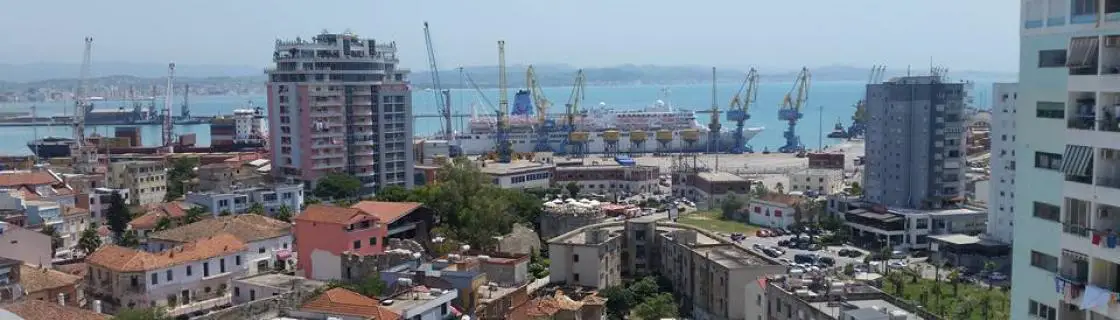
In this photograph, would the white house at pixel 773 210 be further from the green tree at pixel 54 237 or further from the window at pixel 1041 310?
the window at pixel 1041 310

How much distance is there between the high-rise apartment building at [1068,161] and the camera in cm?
561

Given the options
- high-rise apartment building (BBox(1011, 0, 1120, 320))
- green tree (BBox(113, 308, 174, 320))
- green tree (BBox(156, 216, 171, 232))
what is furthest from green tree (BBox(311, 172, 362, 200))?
high-rise apartment building (BBox(1011, 0, 1120, 320))

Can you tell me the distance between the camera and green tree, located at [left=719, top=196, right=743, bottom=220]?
94.4 feet

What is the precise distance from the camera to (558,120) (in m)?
64.2

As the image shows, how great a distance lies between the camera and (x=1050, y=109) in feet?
19.9

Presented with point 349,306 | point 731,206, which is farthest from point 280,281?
point 731,206

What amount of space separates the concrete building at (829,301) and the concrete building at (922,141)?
51.0 ft

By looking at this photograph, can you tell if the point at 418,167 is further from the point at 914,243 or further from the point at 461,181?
the point at 914,243

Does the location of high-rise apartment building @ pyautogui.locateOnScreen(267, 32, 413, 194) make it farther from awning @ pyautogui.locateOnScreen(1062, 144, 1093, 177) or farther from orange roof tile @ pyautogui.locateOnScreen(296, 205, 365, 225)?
awning @ pyautogui.locateOnScreen(1062, 144, 1093, 177)

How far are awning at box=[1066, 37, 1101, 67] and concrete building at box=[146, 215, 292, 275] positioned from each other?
1416 centimetres

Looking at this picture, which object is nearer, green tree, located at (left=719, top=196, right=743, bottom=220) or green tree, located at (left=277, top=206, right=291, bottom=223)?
green tree, located at (left=277, top=206, right=291, bottom=223)

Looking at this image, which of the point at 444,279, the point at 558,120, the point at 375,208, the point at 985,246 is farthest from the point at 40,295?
the point at 558,120

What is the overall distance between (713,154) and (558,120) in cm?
1110

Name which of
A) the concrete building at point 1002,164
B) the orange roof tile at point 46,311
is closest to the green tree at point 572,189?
the concrete building at point 1002,164
